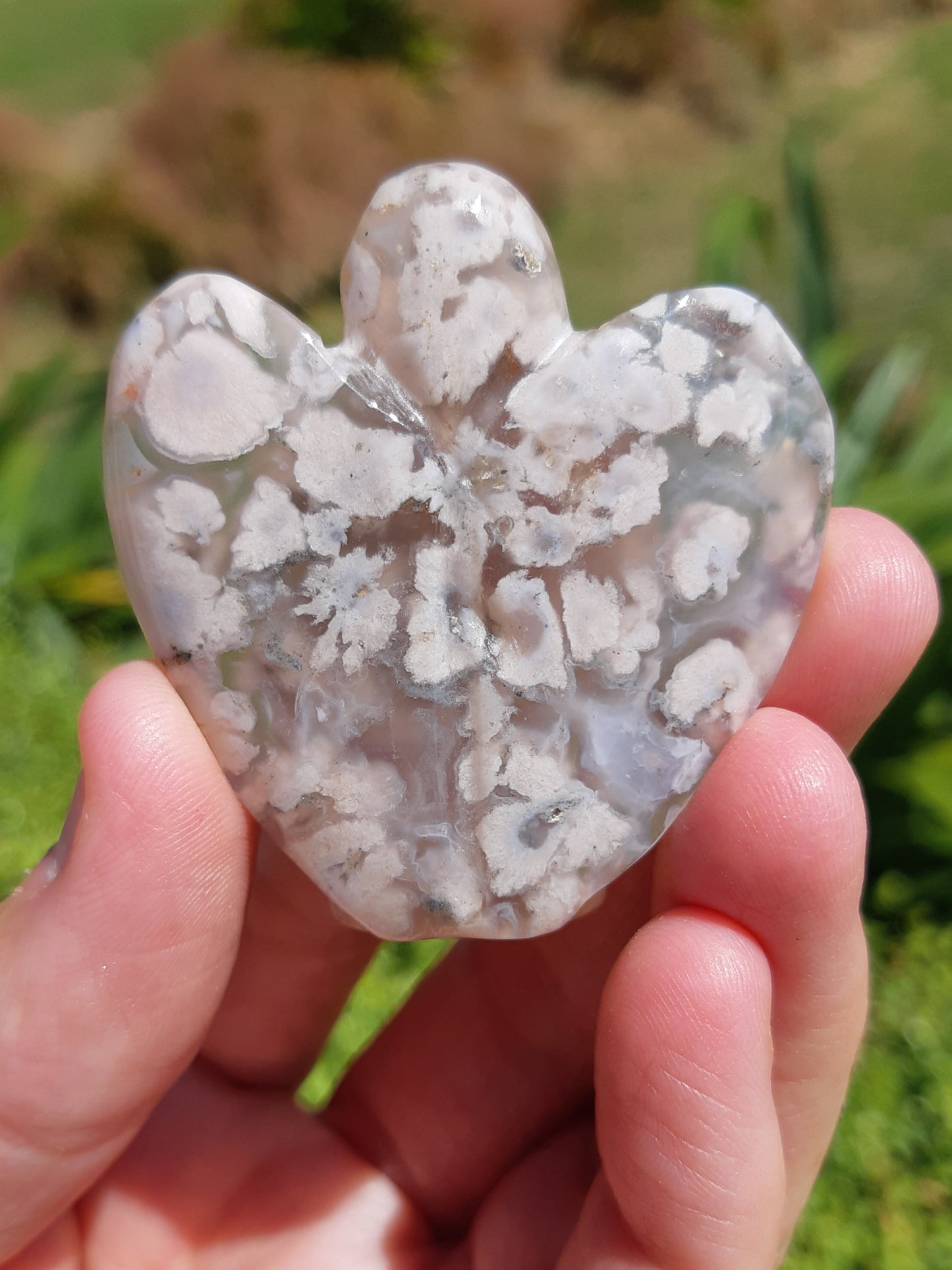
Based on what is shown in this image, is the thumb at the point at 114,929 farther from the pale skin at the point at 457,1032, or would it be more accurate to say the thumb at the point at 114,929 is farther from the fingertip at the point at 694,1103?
the fingertip at the point at 694,1103

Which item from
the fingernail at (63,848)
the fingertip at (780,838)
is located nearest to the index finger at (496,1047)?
the fingertip at (780,838)

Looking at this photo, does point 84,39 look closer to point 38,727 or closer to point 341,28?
point 341,28

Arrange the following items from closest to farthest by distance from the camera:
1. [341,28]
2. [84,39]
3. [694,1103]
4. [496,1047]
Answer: [694,1103] < [496,1047] < [341,28] < [84,39]

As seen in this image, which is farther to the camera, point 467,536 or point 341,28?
point 341,28

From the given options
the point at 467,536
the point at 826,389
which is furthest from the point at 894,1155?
the point at 826,389

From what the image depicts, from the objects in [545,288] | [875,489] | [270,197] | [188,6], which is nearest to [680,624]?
[545,288]

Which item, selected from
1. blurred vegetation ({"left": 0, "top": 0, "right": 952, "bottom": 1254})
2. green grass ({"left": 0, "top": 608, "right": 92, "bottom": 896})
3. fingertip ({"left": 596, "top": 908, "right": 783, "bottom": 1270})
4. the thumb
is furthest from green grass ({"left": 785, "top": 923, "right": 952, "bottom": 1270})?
green grass ({"left": 0, "top": 608, "right": 92, "bottom": 896})

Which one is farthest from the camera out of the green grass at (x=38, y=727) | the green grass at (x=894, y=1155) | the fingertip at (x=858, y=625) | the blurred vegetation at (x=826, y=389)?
the green grass at (x=38, y=727)
